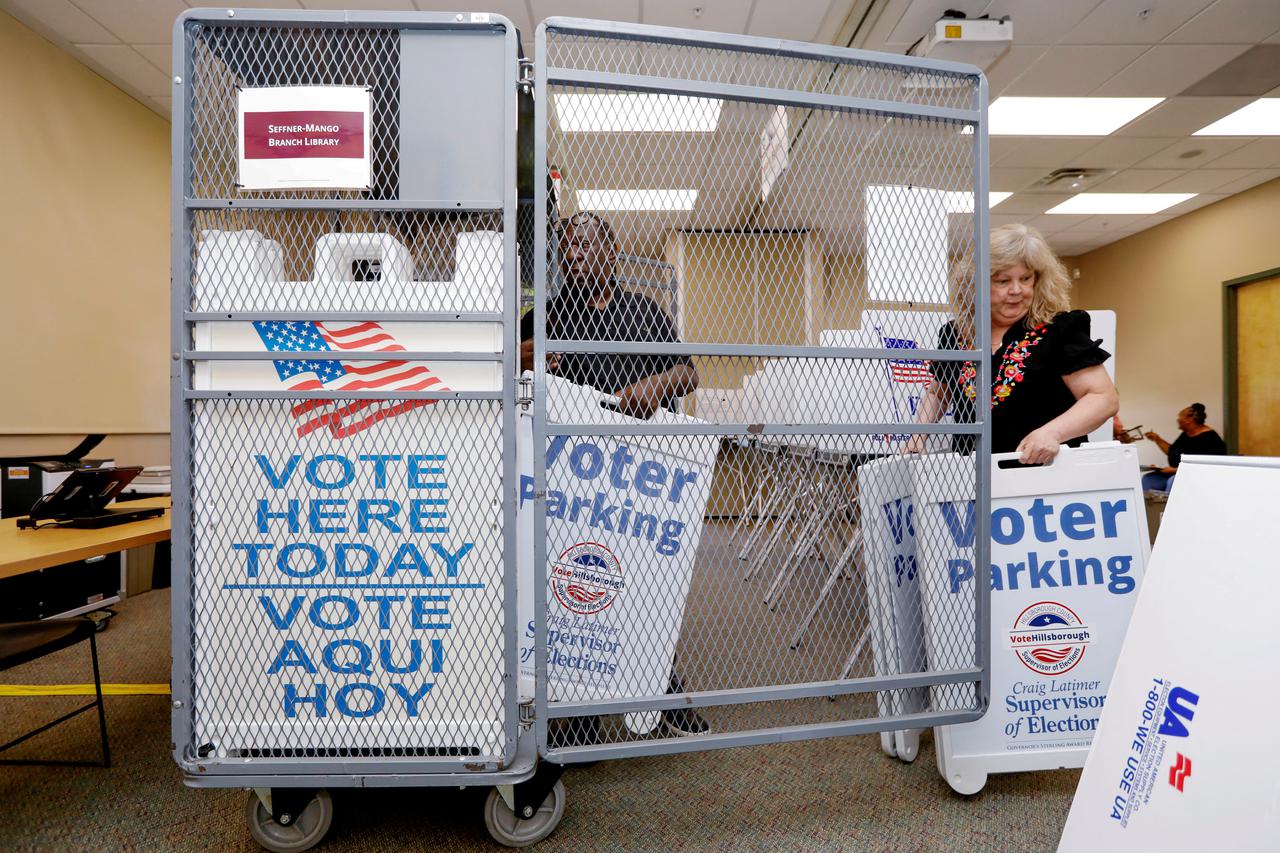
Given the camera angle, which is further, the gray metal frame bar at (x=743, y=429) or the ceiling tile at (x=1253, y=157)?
the ceiling tile at (x=1253, y=157)

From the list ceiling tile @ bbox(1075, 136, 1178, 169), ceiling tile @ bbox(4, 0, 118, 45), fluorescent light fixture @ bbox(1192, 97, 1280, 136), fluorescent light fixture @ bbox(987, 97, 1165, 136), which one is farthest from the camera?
ceiling tile @ bbox(1075, 136, 1178, 169)

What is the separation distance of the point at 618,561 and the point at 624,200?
0.89 meters

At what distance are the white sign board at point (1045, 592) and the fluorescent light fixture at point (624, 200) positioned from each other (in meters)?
0.97

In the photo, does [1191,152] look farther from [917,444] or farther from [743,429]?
[743,429]

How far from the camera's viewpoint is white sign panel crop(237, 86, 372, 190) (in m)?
1.28

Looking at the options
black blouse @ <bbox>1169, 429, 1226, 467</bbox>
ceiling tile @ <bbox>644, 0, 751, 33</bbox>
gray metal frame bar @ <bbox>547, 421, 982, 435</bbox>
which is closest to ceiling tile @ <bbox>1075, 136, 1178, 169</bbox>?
black blouse @ <bbox>1169, 429, 1226, 467</bbox>

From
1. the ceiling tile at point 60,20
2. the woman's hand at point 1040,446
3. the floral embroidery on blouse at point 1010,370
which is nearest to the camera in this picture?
the woman's hand at point 1040,446

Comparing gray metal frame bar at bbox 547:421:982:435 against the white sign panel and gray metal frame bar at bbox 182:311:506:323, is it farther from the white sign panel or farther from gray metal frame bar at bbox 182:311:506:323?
the white sign panel

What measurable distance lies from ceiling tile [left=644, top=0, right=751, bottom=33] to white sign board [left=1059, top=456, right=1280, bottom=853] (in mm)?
3391

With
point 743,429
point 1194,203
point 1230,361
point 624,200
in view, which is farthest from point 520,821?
point 1194,203

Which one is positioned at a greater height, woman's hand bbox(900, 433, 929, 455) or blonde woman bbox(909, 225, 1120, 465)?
blonde woman bbox(909, 225, 1120, 465)

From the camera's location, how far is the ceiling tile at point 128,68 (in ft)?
→ 12.3

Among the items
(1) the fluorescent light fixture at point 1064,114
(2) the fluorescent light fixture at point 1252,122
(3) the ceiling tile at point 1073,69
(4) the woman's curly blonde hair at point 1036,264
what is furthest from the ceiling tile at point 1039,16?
(4) the woman's curly blonde hair at point 1036,264

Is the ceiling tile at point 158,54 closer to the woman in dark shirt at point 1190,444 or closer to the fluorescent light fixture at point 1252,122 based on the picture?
the fluorescent light fixture at point 1252,122
